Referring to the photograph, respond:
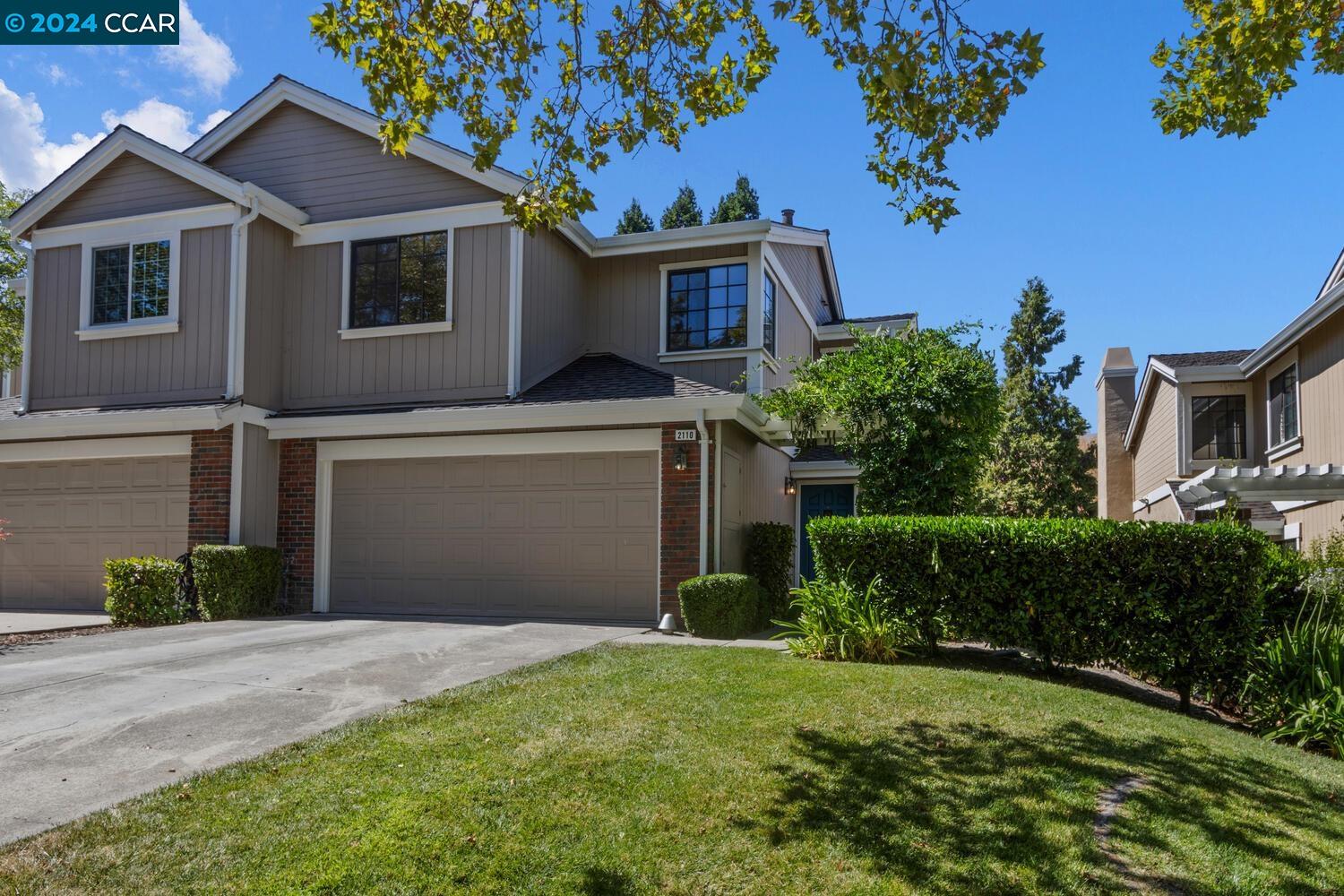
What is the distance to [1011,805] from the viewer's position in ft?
14.7

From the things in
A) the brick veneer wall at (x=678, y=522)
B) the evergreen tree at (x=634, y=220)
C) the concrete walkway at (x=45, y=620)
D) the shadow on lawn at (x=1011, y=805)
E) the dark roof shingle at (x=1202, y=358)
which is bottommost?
the concrete walkway at (x=45, y=620)

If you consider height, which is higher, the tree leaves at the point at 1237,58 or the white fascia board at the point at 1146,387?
the tree leaves at the point at 1237,58

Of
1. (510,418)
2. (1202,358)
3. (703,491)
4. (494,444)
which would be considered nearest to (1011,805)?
(703,491)

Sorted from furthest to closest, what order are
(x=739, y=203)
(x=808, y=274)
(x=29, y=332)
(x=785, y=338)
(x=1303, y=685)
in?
(x=739, y=203) → (x=808, y=274) → (x=785, y=338) → (x=29, y=332) → (x=1303, y=685)

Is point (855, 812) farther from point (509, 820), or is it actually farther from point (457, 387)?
point (457, 387)

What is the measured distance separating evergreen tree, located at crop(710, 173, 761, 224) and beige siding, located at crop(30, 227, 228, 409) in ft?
60.0

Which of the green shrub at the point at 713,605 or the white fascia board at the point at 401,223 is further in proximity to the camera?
the white fascia board at the point at 401,223

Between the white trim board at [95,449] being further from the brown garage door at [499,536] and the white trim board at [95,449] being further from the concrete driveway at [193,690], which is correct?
the concrete driveway at [193,690]

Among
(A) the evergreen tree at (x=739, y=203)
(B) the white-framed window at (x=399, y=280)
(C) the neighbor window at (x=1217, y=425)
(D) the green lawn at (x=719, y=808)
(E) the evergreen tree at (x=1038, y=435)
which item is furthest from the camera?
(A) the evergreen tree at (x=739, y=203)

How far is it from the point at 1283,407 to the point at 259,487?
16.9 metres

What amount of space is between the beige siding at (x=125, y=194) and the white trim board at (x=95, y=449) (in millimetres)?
3320

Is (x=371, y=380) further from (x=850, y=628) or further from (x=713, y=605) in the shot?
(x=850, y=628)

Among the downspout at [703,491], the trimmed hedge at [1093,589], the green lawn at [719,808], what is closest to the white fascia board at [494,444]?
the downspout at [703,491]

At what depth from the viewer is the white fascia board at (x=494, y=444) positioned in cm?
1137
